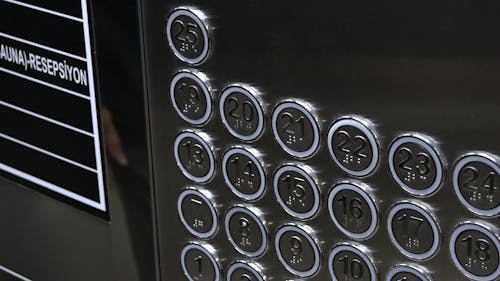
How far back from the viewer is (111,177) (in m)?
0.71

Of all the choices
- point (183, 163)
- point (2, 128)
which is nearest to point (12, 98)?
point (2, 128)

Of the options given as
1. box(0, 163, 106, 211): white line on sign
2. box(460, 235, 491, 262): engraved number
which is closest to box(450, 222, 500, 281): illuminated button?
box(460, 235, 491, 262): engraved number

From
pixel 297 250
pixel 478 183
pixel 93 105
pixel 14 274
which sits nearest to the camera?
pixel 478 183

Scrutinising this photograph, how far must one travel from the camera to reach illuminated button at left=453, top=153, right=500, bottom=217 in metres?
0.49

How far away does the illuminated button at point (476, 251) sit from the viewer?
50cm

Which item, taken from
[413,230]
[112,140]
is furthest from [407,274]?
[112,140]

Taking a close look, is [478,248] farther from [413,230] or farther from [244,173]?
[244,173]

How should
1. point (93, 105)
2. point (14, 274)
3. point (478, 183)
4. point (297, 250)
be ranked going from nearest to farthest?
1. point (478, 183)
2. point (297, 250)
3. point (93, 105)
4. point (14, 274)

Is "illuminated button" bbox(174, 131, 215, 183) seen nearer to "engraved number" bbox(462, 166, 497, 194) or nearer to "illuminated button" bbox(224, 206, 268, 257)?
"illuminated button" bbox(224, 206, 268, 257)

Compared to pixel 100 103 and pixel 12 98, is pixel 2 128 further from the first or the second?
pixel 100 103

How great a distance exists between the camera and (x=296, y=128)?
1.87 feet

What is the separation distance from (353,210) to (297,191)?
0.04 meters

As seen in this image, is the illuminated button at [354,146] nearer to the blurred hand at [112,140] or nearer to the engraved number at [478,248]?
the engraved number at [478,248]

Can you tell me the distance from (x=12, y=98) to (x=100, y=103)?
0.12 meters
